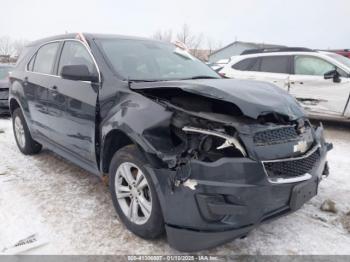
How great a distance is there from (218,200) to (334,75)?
228 inches

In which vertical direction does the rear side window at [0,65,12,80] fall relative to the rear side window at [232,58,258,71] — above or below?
below

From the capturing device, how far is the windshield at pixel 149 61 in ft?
11.3

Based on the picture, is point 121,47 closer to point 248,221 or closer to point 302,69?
point 248,221

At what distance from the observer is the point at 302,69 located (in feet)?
25.1

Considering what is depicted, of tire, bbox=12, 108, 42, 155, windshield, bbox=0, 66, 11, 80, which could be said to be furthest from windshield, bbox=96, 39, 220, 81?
windshield, bbox=0, 66, 11, 80

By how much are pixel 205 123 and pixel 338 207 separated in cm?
190

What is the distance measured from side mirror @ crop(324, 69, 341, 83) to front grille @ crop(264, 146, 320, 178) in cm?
493

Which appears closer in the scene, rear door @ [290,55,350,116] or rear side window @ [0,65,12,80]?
rear door @ [290,55,350,116]

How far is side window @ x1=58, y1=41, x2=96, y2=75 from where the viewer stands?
356 centimetres

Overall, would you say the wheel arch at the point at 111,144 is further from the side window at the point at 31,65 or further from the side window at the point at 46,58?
the side window at the point at 31,65

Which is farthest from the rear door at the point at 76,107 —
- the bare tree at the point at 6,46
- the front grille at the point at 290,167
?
the bare tree at the point at 6,46

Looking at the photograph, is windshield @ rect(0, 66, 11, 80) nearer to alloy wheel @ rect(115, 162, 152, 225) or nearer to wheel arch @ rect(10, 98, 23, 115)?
wheel arch @ rect(10, 98, 23, 115)

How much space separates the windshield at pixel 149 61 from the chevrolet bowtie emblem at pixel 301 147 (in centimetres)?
146

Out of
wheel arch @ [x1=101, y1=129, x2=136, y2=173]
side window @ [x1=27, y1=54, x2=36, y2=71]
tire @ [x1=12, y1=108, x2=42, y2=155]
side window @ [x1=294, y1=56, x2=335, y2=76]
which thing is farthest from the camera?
side window @ [x1=294, y1=56, x2=335, y2=76]
